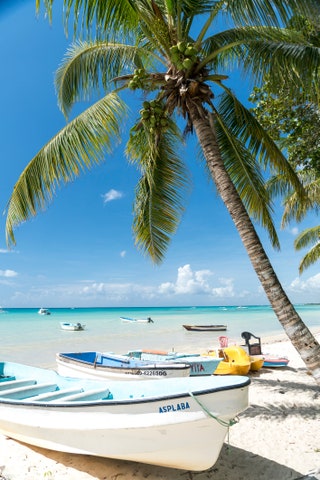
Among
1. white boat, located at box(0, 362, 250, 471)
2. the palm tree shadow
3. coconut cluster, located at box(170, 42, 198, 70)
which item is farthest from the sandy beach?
coconut cluster, located at box(170, 42, 198, 70)

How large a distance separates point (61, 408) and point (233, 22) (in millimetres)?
5841

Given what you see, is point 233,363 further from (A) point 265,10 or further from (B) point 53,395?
(A) point 265,10

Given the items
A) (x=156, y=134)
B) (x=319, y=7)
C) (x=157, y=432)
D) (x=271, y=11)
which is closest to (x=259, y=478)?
(x=157, y=432)

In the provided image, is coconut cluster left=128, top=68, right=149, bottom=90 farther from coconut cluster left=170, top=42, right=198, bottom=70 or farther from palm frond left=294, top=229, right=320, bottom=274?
palm frond left=294, top=229, right=320, bottom=274

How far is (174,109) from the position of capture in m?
5.76

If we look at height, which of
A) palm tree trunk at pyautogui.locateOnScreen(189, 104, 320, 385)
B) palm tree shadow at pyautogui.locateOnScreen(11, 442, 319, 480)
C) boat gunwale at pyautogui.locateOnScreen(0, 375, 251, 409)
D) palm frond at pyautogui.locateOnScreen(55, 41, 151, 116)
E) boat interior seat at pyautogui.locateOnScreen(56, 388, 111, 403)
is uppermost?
palm frond at pyautogui.locateOnScreen(55, 41, 151, 116)

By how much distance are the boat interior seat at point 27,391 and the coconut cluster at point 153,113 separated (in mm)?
4308

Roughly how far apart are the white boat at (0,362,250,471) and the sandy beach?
1.01 feet

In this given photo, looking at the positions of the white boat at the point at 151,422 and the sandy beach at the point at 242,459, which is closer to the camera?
the white boat at the point at 151,422

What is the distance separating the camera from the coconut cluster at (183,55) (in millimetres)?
5016

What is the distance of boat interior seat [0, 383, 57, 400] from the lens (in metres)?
4.98

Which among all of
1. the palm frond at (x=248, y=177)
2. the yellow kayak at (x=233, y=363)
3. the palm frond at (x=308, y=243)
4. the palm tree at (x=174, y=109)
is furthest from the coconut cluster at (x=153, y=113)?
the palm frond at (x=308, y=243)

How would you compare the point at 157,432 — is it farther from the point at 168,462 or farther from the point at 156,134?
the point at 156,134

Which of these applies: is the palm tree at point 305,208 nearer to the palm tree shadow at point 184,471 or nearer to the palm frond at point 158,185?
the palm frond at point 158,185
